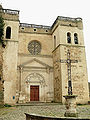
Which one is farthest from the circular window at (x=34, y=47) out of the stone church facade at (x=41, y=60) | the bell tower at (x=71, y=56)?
the bell tower at (x=71, y=56)

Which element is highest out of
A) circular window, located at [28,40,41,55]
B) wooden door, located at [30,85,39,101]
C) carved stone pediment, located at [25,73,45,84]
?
circular window, located at [28,40,41,55]

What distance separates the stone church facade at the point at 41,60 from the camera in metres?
14.8

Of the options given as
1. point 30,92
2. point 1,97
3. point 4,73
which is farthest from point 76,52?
point 1,97

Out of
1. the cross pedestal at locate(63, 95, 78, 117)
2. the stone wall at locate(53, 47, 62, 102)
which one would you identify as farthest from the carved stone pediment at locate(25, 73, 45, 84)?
the cross pedestal at locate(63, 95, 78, 117)

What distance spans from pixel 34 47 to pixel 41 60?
190 centimetres

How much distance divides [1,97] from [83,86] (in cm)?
821

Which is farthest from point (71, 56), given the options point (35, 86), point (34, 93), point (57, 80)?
point (34, 93)

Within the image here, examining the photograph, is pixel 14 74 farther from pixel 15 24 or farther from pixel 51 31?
pixel 51 31

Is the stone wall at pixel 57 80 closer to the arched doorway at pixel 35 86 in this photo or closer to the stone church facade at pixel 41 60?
the stone church facade at pixel 41 60

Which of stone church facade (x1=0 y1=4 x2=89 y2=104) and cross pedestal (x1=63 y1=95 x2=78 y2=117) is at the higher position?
stone church facade (x1=0 y1=4 x2=89 y2=104)

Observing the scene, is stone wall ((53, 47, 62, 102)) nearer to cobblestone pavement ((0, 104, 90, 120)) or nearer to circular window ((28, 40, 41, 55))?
circular window ((28, 40, 41, 55))

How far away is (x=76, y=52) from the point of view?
1639cm

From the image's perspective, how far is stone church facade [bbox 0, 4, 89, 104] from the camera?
1480 cm

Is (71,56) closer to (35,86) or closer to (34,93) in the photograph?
(35,86)
